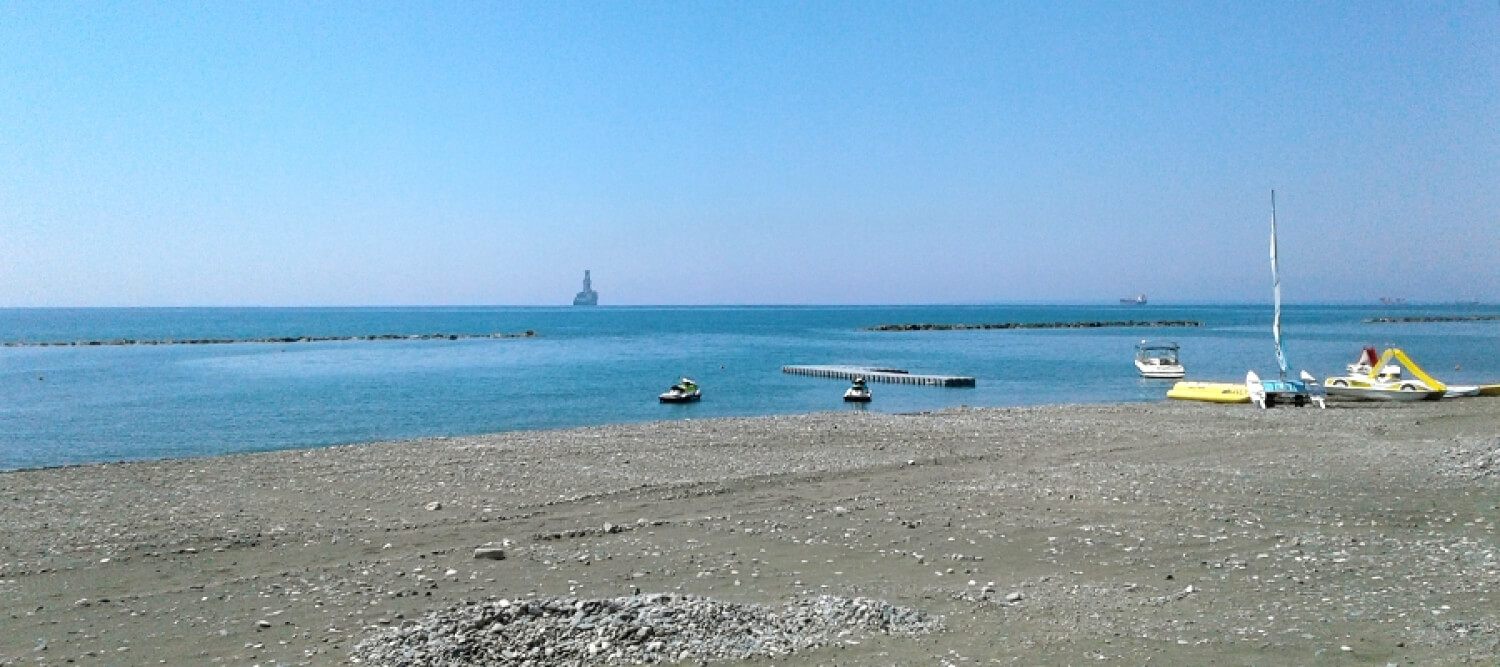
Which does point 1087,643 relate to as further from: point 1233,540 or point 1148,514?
point 1148,514

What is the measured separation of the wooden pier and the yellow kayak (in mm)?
17764

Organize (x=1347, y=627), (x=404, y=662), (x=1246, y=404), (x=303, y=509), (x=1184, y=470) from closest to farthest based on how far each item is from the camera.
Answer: (x=404, y=662), (x=1347, y=627), (x=303, y=509), (x=1184, y=470), (x=1246, y=404)

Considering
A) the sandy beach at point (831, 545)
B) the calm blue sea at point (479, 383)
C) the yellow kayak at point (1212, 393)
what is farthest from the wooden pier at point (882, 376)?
the sandy beach at point (831, 545)

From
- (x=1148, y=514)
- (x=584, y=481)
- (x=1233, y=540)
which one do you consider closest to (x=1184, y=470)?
(x=1148, y=514)

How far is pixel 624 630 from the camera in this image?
34.7ft

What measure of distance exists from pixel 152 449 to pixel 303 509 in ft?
66.6

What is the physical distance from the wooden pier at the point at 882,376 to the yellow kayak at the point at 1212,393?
17764mm

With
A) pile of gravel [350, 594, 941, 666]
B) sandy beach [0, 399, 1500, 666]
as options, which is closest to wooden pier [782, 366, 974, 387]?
sandy beach [0, 399, 1500, 666]

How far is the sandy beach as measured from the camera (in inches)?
426

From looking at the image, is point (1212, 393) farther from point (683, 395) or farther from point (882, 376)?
point (882, 376)

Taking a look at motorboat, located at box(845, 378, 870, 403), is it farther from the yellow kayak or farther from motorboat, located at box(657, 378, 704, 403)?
the yellow kayak

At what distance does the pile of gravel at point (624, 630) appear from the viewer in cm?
1007

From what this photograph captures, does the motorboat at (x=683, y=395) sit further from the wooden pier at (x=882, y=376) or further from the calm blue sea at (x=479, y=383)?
the wooden pier at (x=882, y=376)

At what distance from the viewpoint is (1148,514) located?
17016mm
